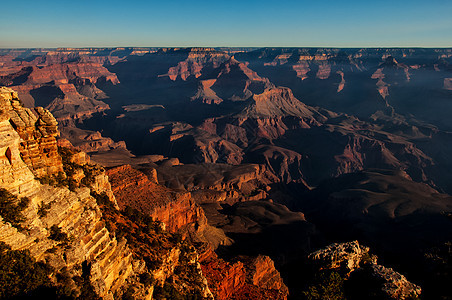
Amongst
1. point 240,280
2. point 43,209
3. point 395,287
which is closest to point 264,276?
point 240,280

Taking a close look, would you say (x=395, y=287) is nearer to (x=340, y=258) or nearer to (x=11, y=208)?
(x=340, y=258)

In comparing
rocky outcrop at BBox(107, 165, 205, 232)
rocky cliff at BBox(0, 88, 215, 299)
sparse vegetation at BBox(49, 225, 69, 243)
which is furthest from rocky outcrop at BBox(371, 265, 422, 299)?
rocky outcrop at BBox(107, 165, 205, 232)

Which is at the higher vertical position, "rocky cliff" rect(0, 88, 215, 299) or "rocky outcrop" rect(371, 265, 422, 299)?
"rocky cliff" rect(0, 88, 215, 299)

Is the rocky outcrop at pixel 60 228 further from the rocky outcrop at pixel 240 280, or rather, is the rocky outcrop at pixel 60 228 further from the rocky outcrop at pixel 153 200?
the rocky outcrop at pixel 153 200

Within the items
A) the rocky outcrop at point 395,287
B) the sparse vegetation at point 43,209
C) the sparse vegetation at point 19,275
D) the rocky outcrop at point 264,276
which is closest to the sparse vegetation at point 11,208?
the sparse vegetation at point 43,209

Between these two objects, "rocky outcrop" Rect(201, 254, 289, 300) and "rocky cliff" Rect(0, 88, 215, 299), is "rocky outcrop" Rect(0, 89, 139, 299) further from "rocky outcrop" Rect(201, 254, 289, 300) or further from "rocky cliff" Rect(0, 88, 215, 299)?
"rocky outcrop" Rect(201, 254, 289, 300)

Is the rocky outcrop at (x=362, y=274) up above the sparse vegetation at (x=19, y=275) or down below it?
below

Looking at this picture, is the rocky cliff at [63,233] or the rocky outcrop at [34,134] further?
the rocky outcrop at [34,134]

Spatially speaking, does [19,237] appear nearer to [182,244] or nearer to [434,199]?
[182,244]

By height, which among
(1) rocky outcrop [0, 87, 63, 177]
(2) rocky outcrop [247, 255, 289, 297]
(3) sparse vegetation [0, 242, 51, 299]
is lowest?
(2) rocky outcrop [247, 255, 289, 297]

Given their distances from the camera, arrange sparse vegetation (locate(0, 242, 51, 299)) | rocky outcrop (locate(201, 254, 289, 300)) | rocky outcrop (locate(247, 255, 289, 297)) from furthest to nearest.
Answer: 1. rocky outcrop (locate(247, 255, 289, 297))
2. rocky outcrop (locate(201, 254, 289, 300))
3. sparse vegetation (locate(0, 242, 51, 299))
